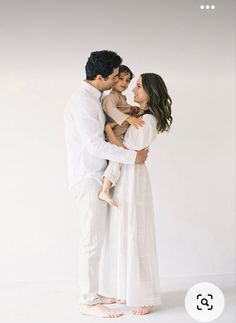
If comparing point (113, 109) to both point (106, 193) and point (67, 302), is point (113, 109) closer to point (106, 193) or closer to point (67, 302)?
point (106, 193)

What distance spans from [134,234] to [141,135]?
1.61 ft

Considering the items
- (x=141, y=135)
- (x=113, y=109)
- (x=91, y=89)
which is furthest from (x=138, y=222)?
(x=91, y=89)

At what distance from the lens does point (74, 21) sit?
131 inches

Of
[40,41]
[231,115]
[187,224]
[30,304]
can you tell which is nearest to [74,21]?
[40,41]

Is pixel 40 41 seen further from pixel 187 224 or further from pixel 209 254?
pixel 209 254

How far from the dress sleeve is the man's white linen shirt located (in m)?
0.06

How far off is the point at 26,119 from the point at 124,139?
826 millimetres

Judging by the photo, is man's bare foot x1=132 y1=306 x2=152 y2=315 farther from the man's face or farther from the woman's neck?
the man's face

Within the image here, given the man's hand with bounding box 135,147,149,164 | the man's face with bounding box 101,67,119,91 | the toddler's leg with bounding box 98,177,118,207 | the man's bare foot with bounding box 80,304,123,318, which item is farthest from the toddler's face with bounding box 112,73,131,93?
the man's bare foot with bounding box 80,304,123,318

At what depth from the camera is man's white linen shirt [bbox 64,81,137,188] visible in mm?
2660

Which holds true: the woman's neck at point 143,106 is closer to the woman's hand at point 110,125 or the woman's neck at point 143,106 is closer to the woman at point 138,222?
the woman at point 138,222

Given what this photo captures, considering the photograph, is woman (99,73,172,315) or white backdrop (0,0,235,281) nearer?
woman (99,73,172,315)

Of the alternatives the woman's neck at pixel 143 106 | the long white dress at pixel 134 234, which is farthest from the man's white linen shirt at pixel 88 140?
the woman's neck at pixel 143 106

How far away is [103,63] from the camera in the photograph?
270 centimetres
